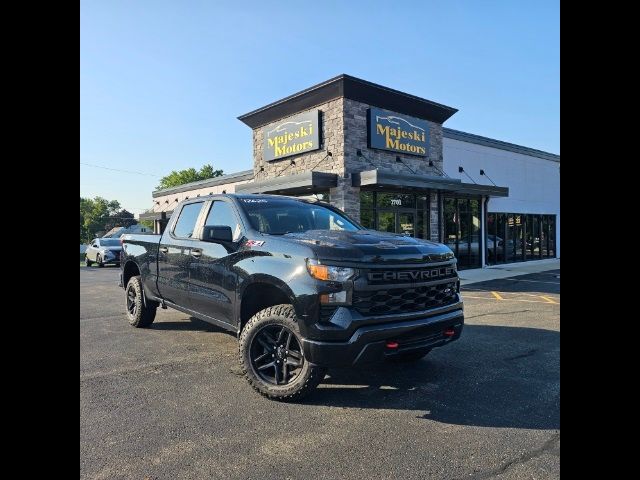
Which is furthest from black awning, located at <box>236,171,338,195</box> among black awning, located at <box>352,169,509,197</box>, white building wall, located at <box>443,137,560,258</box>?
white building wall, located at <box>443,137,560,258</box>

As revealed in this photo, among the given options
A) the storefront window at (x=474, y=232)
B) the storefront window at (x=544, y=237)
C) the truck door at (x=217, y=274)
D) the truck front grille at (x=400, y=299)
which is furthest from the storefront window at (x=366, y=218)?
the storefront window at (x=544, y=237)

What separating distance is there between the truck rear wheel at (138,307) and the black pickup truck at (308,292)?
1.82 meters

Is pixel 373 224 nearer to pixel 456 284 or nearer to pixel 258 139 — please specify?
pixel 258 139

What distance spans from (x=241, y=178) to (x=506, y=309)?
58.0ft

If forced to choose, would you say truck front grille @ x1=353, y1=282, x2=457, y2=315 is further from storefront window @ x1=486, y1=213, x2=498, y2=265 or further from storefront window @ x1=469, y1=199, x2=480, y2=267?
storefront window @ x1=486, y1=213, x2=498, y2=265

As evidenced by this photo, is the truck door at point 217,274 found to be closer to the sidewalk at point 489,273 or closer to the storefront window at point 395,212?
the storefront window at point 395,212

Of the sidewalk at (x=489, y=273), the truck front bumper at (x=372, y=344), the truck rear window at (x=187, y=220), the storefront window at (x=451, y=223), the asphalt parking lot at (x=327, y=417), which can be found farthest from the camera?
the storefront window at (x=451, y=223)

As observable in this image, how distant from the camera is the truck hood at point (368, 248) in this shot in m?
3.76

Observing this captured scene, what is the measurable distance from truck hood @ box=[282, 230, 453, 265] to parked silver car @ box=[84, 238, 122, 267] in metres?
22.2

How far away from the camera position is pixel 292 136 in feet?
53.6

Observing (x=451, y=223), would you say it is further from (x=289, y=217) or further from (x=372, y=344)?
(x=372, y=344)
